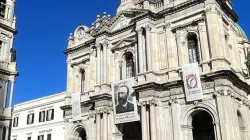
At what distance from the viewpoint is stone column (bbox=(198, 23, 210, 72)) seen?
80.7 ft

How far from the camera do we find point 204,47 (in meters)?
25.2

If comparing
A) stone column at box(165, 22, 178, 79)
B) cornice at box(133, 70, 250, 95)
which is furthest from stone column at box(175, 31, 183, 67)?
cornice at box(133, 70, 250, 95)

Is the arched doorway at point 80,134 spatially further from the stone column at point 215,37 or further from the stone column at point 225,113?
the stone column at point 215,37

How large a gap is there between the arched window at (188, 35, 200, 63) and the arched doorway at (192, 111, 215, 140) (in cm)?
453

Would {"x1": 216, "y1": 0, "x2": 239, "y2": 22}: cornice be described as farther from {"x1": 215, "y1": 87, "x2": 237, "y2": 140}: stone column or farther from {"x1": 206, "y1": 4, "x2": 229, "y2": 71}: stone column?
{"x1": 215, "y1": 87, "x2": 237, "y2": 140}: stone column

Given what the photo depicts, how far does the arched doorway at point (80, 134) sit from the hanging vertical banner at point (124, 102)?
17.9ft

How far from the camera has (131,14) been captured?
101 feet

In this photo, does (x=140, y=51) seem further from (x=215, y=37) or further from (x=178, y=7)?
(x=215, y=37)

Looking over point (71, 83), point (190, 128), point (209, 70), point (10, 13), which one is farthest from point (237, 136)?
point (10, 13)

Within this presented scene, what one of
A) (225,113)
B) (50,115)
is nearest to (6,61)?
(50,115)

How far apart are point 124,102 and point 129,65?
14.9 feet

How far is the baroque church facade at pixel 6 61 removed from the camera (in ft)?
101

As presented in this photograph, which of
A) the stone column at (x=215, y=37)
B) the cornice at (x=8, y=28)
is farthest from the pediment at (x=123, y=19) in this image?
the cornice at (x=8, y=28)

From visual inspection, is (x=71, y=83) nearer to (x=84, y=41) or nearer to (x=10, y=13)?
(x=84, y=41)
